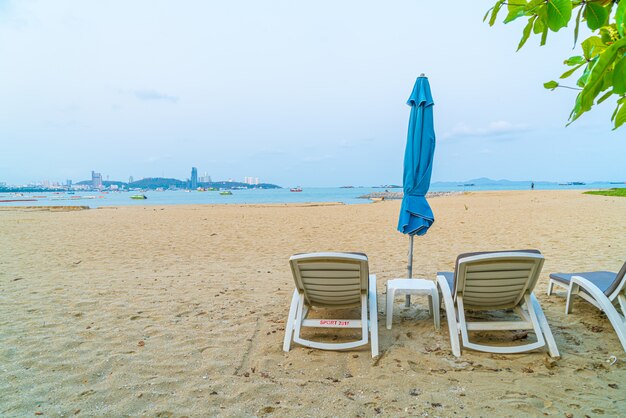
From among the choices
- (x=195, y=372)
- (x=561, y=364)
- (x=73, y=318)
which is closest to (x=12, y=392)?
(x=195, y=372)

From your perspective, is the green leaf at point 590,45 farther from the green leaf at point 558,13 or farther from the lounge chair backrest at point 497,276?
the lounge chair backrest at point 497,276

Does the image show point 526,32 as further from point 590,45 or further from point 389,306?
point 389,306

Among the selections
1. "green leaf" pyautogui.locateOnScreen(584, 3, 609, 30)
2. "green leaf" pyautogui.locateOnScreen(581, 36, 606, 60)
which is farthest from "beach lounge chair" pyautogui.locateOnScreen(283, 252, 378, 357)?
"green leaf" pyautogui.locateOnScreen(584, 3, 609, 30)

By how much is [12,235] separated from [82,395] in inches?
453

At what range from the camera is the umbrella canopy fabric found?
389 cm

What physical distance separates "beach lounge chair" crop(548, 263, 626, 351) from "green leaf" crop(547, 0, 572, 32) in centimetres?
299

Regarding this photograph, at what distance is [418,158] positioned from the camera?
13.0 ft

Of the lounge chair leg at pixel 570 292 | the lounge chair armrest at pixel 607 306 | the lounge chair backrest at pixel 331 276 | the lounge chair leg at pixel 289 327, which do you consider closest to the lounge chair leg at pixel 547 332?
the lounge chair armrest at pixel 607 306

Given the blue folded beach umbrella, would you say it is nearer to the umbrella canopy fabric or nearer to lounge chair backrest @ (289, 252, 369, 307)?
the umbrella canopy fabric

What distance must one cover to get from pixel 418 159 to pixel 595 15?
275cm

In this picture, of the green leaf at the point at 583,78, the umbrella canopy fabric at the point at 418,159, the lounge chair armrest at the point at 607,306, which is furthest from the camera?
the umbrella canopy fabric at the point at 418,159

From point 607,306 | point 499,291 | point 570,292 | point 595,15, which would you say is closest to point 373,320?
point 499,291

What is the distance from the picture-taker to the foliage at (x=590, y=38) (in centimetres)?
102

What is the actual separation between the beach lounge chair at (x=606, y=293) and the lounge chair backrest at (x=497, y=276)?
706 millimetres
